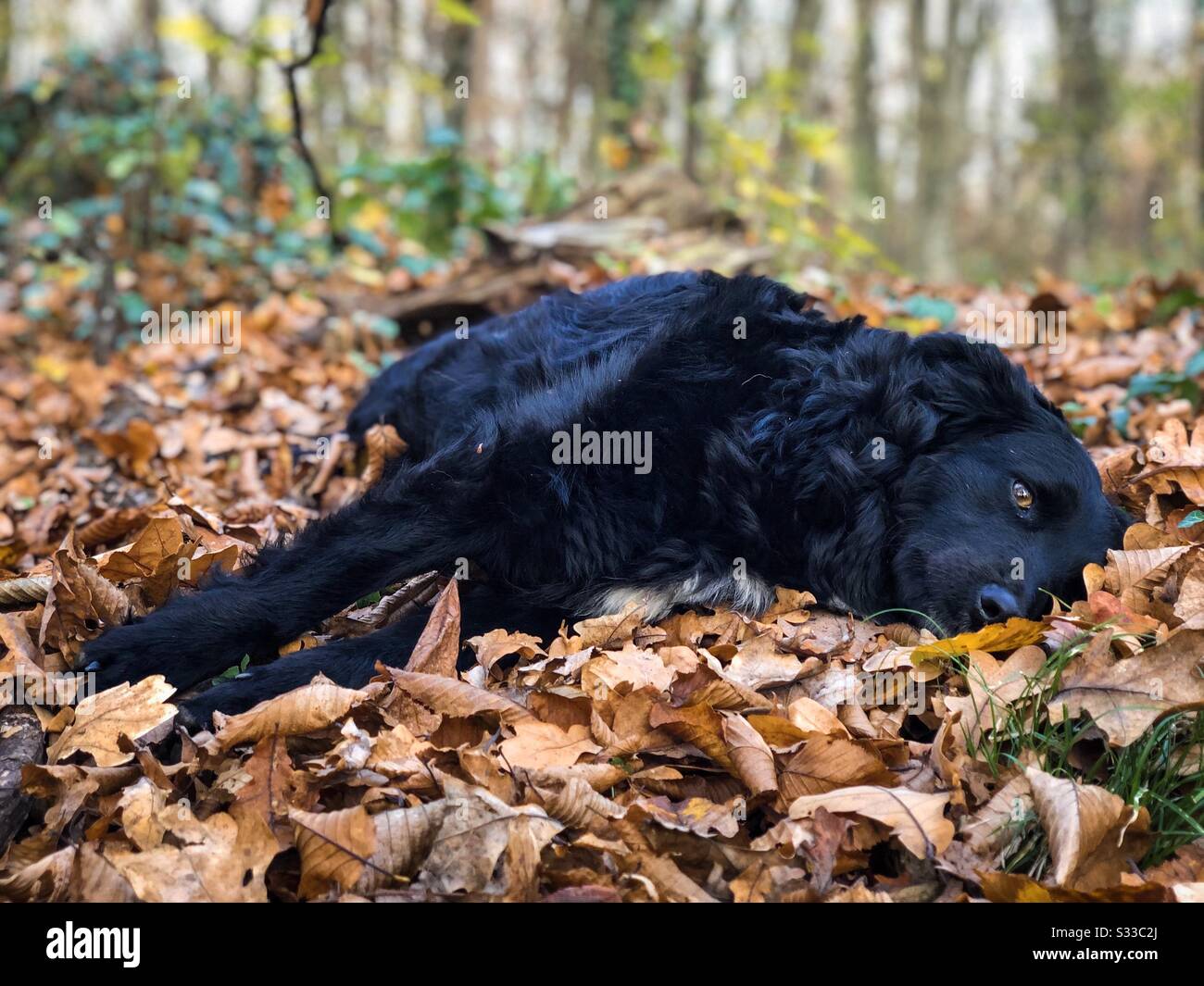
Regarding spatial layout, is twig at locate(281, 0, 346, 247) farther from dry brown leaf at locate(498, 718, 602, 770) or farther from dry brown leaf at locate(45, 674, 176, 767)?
dry brown leaf at locate(498, 718, 602, 770)

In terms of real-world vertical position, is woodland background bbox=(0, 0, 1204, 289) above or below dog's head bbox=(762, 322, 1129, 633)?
above

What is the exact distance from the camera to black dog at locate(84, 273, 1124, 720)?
282 centimetres

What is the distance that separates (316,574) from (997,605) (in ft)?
6.07

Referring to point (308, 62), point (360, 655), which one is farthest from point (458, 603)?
point (308, 62)

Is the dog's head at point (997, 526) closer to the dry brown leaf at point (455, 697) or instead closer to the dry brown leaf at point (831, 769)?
the dry brown leaf at point (831, 769)

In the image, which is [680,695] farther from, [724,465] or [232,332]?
[232,332]

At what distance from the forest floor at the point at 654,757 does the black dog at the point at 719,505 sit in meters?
0.14

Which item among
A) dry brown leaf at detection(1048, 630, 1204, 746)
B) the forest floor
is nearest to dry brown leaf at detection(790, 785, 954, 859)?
the forest floor

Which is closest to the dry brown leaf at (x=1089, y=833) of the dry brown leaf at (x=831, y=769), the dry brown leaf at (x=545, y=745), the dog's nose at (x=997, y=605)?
the dry brown leaf at (x=831, y=769)

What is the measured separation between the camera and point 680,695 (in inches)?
98.0

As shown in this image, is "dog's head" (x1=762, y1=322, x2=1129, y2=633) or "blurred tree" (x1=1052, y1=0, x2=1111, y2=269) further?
"blurred tree" (x1=1052, y1=0, x2=1111, y2=269)

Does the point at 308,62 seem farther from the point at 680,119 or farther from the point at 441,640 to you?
the point at 680,119
